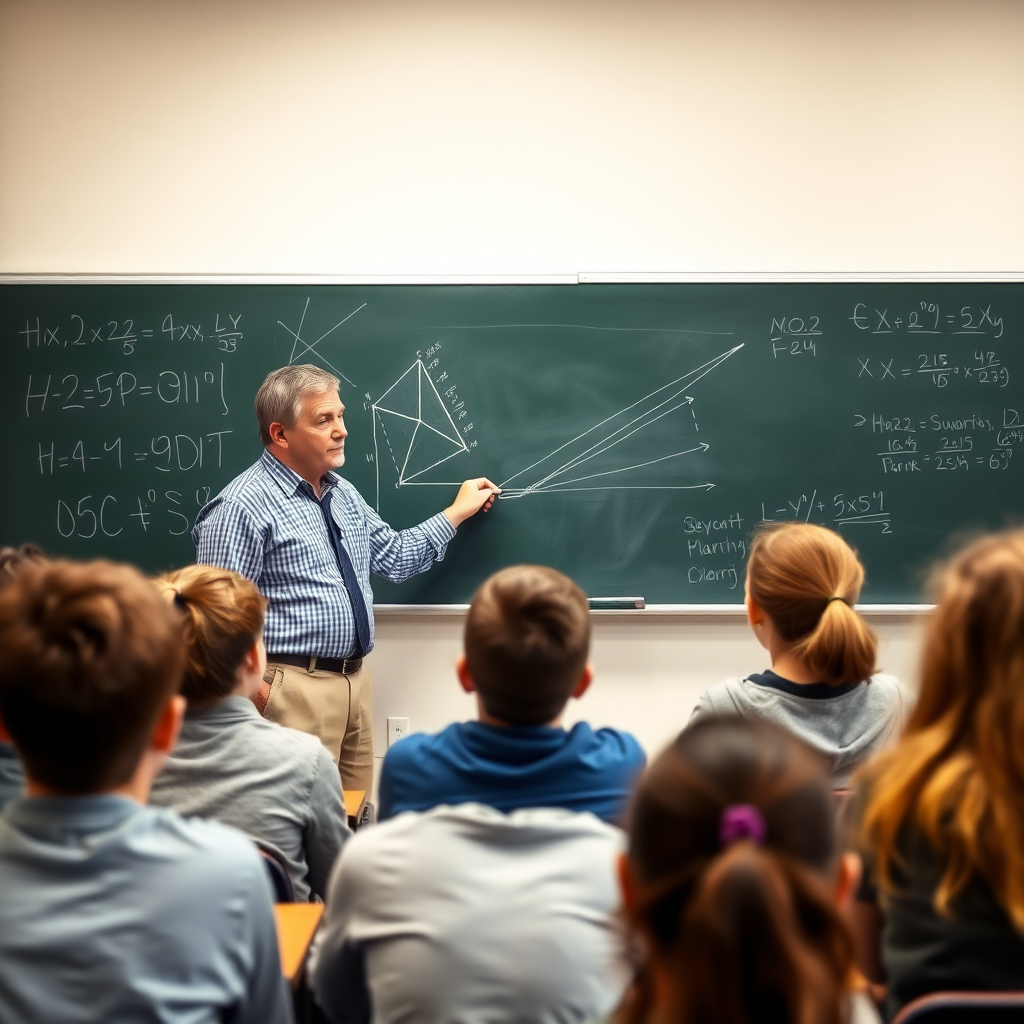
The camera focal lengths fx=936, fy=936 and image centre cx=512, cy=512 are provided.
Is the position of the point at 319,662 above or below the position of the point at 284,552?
below

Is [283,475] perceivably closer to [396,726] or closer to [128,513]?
[128,513]

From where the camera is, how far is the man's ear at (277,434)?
3.35 meters

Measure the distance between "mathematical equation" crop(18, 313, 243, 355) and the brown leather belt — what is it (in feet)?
3.95

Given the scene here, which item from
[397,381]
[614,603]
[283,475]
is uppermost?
[397,381]

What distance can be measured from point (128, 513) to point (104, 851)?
2.67 metres

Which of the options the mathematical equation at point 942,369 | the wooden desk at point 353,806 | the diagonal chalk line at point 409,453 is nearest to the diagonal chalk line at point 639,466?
the diagonal chalk line at point 409,453

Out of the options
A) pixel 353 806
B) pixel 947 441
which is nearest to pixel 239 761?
pixel 353 806

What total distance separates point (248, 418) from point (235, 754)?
6.51 feet

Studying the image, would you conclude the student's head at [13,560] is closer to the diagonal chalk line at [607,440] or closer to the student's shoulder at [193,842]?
the student's shoulder at [193,842]

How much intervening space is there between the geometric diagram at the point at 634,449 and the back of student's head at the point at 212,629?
5.74ft

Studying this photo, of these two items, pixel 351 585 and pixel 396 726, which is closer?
pixel 351 585

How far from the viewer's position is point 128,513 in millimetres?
3598

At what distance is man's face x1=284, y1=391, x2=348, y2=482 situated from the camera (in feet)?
11.0

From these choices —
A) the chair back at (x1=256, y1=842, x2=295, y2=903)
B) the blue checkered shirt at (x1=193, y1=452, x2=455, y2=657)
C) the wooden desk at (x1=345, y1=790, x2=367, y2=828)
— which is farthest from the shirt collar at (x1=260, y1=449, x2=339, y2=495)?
the chair back at (x1=256, y1=842, x2=295, y2=903)
